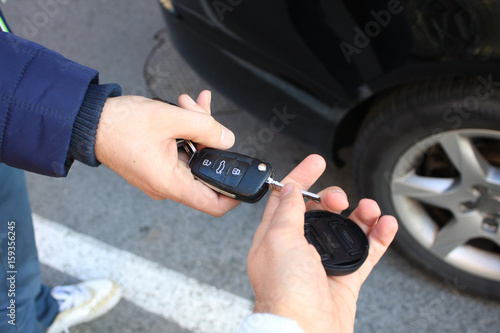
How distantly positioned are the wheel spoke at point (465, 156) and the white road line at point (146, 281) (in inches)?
41.2

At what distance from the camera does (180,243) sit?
7.49 feet

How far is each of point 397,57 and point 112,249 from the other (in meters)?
1.58

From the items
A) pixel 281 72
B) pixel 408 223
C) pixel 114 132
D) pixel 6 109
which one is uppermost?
pixel 6 109

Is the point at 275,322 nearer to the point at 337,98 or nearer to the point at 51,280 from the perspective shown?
the point at 337,98

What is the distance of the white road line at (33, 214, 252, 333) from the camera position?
201 cm

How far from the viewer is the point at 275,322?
94 centimetres

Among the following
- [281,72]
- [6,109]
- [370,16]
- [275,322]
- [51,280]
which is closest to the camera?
[275,322]

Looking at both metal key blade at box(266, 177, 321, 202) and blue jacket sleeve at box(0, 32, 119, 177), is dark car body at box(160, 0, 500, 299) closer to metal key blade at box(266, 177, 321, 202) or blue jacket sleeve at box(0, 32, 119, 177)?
metal key blade at box(266, 177, 321, 202)

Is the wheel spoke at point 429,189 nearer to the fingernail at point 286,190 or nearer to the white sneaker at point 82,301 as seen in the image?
the fingernail at point 286,190

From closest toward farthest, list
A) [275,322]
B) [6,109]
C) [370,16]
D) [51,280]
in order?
[275,322] < [6,109] < [370,16] < [51,280]

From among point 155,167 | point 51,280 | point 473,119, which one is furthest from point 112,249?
point 473,119

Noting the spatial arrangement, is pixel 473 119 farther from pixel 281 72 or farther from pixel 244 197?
pixel 244 197

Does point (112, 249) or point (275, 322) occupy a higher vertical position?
point (275, 322)

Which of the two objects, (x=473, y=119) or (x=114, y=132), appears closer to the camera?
(x=114, y=132)
